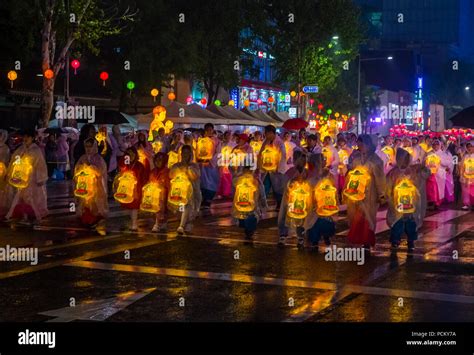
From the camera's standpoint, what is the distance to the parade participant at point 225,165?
2053 centimetres

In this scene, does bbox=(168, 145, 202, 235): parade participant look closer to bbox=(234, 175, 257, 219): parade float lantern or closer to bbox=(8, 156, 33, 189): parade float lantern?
bbox=(234, 175, 257, 219): parade float lantern

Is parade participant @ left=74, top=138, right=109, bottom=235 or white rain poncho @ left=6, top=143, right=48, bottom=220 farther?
white rain poncho @ left=6, top=143, right=48, bottom=220

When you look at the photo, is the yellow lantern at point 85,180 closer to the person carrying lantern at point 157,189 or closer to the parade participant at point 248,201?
the person carrying lantern at point 157,189

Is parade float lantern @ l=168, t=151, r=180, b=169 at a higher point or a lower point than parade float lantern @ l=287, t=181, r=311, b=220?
higher

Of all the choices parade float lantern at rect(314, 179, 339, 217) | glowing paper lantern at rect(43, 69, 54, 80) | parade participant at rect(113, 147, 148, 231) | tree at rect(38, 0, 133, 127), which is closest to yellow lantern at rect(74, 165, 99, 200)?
parade participant at rect(113, 147, 148, 231)

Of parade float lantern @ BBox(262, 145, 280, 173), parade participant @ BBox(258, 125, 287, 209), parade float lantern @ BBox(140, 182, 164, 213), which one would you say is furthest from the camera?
parade float lantern @ BBox(262, 145, 280, 173)

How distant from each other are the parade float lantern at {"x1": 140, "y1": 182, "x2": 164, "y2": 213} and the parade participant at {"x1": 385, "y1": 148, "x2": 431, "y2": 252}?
154 inches

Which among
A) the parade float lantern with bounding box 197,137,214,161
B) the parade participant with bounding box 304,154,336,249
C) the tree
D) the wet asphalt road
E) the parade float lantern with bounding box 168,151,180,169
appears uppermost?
the tree

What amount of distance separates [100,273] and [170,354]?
13.1ft

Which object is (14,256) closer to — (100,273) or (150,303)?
(100,273)

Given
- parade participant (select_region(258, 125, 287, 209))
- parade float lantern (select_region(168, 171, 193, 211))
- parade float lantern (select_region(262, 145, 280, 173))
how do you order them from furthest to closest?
parade float lantern (select_region(262, 145, 280, 173)) → parade participant (select_region(258, 125, 287, 209)) → parade float lantern (select_region(168, 171, 193, 211))

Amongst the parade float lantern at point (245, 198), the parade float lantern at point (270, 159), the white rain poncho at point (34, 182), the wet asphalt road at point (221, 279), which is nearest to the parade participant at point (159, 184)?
the wet asphalt road at point (221, 279)

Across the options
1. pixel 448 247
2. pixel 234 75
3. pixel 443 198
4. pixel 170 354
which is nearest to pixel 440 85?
pixel 234 75

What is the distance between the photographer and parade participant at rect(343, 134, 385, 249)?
1271 cm
